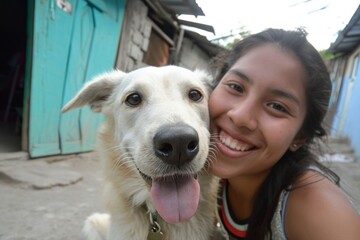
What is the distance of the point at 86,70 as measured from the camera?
569 centimetres

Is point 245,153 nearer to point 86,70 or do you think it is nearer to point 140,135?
point 140,135

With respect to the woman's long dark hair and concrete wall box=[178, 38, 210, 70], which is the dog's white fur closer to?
the woman's long dark hair

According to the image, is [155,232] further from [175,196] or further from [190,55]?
[190,55]

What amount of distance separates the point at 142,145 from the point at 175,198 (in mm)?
345

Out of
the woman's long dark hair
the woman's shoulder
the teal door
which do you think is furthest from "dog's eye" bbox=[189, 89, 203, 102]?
the teal door

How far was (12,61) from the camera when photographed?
702 centimetres

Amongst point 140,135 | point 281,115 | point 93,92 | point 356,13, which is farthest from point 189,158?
point 356,13

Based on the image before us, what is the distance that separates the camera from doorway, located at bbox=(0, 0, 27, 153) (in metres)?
6.64

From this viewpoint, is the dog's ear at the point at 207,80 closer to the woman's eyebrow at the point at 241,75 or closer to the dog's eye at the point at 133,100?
the woman's eyebrow at the point at 241,75

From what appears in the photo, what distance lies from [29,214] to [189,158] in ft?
7.60

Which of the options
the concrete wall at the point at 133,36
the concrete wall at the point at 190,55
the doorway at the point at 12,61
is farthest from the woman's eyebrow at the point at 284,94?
the concrete wall at the point at 190,55

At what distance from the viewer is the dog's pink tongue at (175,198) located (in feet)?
5.54

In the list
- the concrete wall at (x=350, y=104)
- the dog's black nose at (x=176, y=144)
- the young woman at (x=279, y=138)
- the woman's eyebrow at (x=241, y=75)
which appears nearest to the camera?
the dog's black nose at (x=176, y=144)

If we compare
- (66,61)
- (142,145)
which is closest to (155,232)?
(142,145)
